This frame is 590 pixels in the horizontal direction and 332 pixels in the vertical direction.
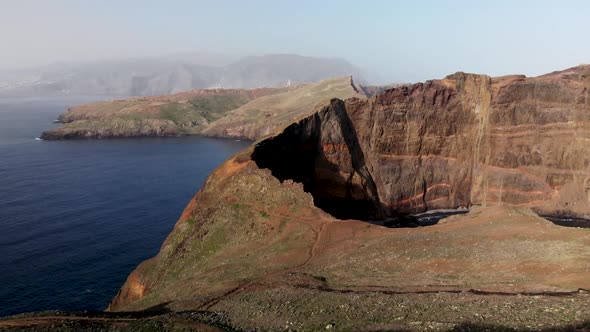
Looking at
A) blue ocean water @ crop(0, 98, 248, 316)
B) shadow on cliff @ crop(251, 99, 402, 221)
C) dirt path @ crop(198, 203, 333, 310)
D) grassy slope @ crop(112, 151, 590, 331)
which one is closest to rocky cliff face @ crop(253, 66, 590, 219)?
shadow on cliff @ crop(251, 99, 402, 221)

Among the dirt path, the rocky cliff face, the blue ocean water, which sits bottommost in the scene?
the blue ocean water

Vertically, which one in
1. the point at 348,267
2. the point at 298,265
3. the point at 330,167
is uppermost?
the point at 330,167

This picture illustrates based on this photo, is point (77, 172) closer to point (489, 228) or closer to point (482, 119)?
point (482, 119)

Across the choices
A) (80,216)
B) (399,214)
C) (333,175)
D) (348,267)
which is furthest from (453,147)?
(80,216)

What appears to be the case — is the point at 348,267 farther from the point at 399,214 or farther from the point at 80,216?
the point at 80,216

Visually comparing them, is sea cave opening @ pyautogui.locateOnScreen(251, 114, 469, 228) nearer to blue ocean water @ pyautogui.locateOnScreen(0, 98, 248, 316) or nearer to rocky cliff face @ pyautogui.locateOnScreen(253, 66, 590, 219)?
rocky cliff face @ pyautogui.locateOnScreen(253, 66, 590, 219)

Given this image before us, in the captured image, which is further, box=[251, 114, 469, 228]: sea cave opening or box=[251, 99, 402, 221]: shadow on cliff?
box=[251, 99, 402, 221]: shadow on cliff
